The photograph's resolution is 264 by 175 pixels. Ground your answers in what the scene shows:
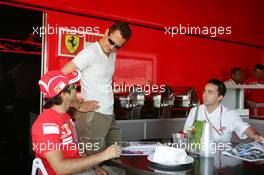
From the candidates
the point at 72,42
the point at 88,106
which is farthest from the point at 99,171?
the point at 72,42

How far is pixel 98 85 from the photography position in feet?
6.36

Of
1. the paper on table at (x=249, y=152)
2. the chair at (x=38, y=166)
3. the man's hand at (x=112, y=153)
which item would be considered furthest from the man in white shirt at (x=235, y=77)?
the chair at (x=38, y=166)

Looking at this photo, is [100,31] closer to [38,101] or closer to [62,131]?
[38,101]

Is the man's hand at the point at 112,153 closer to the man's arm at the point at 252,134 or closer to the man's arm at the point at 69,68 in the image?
the man's arm at the point at 69,68

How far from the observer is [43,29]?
268cm

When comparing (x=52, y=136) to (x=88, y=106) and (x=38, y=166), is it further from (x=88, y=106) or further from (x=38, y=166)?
(x=88, y=106)

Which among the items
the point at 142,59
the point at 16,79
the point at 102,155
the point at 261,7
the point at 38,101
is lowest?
→ the point at 102,155

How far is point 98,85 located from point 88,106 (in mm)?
143

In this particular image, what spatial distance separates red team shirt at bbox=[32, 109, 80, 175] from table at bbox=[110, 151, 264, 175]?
0.67 feet

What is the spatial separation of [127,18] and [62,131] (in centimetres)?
210

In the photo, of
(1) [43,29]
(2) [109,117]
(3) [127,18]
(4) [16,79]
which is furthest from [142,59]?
(2) [109,117]

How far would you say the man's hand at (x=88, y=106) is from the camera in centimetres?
187

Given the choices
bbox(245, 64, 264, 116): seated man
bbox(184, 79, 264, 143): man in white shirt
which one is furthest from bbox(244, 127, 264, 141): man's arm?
bbox(245, 64, 264, 116): seated man

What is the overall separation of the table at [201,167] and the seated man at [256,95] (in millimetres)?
3020
